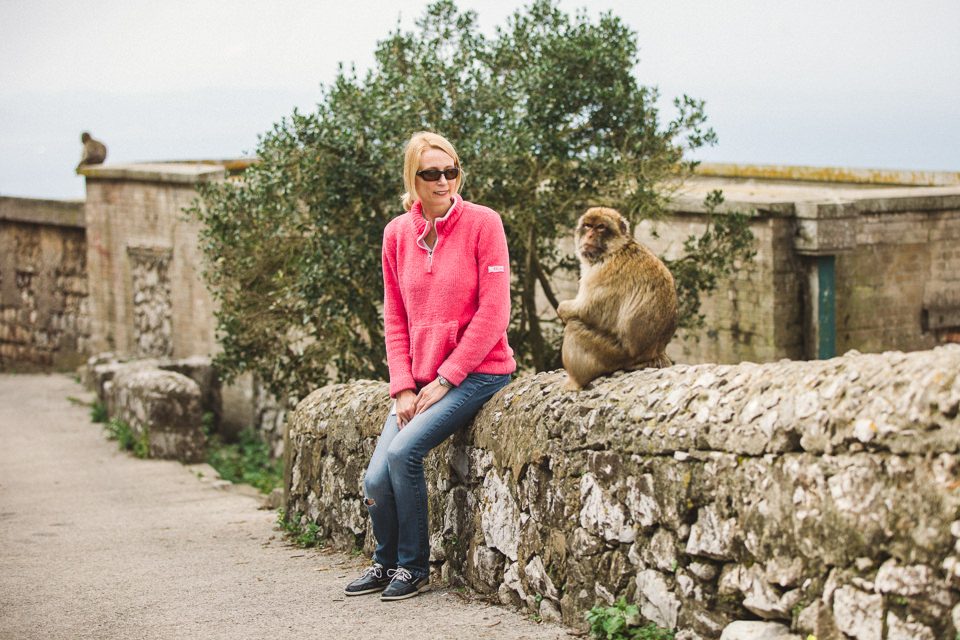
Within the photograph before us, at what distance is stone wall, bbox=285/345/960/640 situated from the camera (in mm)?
2787

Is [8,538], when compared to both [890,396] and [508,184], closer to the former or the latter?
[508,184]

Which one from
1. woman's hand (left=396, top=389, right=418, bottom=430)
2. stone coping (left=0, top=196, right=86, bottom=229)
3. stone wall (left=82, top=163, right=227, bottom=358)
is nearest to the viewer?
woman's hand (left=396, top=389, right=418, bottom=430)

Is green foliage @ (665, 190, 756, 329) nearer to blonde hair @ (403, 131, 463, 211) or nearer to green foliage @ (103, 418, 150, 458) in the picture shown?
blonde hair @ (403, 131, 463, 211)

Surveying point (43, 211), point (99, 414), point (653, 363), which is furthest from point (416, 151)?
point (43, 211)

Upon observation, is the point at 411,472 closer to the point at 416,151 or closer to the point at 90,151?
the point at 416,151

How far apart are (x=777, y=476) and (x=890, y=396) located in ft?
1.54

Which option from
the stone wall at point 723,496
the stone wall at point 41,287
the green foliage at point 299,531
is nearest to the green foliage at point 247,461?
the green foliage at point 299,531

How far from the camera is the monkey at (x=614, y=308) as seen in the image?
4.23 m

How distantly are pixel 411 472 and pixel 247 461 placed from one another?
1059 centimetres

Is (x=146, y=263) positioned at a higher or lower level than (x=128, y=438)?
higher

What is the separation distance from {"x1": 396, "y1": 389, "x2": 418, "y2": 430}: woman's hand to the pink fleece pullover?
0.10 ft

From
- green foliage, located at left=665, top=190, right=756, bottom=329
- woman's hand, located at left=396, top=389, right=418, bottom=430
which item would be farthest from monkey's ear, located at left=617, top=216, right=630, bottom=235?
green foliage, located at left=665, top=190, right=756, bottom=329

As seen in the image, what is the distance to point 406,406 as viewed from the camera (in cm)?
448

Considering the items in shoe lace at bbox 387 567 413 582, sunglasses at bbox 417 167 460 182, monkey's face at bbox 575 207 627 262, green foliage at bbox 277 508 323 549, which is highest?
sunglasses at bbox 417 167 460 182
